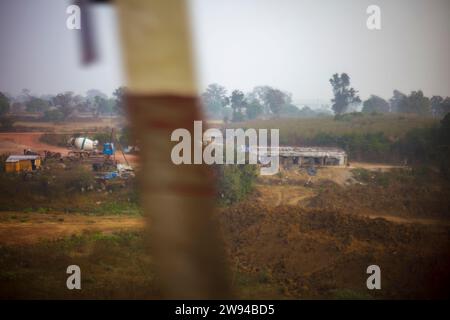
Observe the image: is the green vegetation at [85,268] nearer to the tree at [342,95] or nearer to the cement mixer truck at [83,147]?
the cement mixer truck at [83,147]

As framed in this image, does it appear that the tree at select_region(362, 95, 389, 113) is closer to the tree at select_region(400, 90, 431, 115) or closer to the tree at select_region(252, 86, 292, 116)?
the tree at select_region(400, 90, 431, 115)

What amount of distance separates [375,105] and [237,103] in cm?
917

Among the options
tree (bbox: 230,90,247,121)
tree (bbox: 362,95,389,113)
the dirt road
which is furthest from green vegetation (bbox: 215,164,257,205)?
tree (bbox: 362,95,389,113)

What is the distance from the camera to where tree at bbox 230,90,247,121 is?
20766 millimetres

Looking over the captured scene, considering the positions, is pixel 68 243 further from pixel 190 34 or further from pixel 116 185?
pixel 190 34

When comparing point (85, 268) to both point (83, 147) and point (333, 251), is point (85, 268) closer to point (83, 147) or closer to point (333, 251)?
point (333, 251)

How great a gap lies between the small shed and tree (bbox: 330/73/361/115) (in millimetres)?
13988

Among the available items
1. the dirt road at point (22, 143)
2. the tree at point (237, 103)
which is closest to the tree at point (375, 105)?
the tree at point (237, 103)

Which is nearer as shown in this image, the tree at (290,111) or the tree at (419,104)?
the tree at (419,104)

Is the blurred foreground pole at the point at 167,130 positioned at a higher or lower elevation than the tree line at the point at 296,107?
lower

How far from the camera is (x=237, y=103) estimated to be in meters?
21.2

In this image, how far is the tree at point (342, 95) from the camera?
2014cm

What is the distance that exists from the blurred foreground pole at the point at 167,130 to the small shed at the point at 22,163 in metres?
14.3

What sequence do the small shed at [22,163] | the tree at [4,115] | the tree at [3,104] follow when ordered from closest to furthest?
A: the small shed at [22,163], the tree at [4,115], the tree at [3,104]
